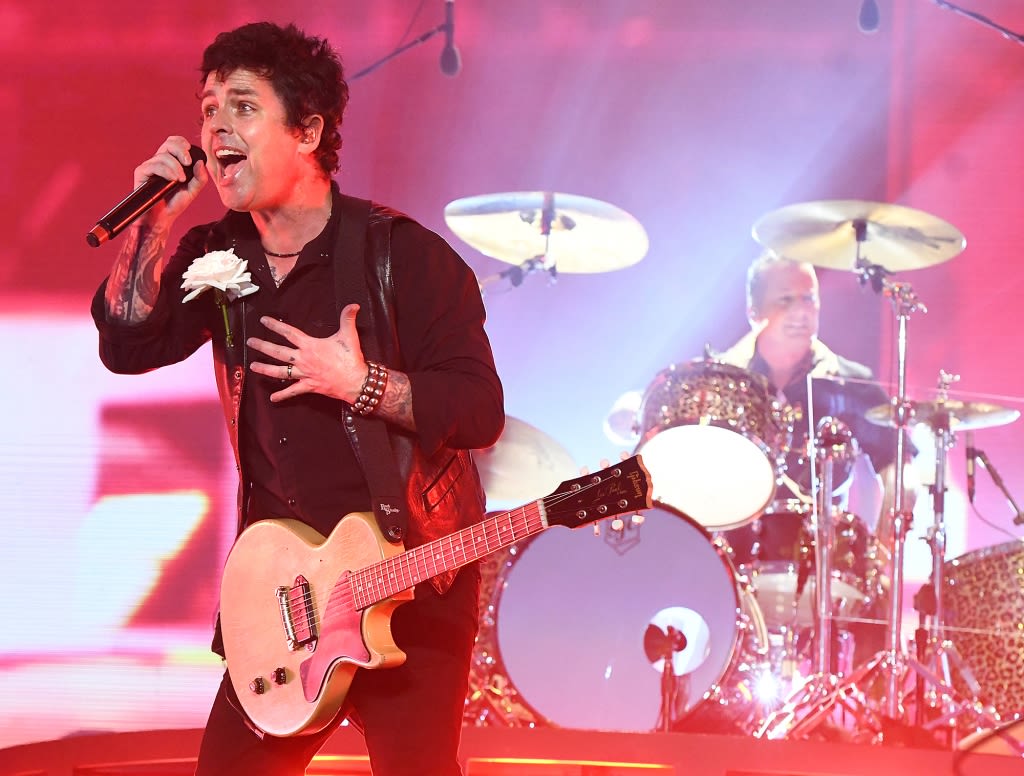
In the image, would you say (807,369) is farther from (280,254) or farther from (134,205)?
(134,205)

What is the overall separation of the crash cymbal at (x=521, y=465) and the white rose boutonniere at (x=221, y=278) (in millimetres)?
2830

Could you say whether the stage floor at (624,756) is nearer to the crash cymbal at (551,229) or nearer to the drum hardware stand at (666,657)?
the drum hardware stand at (666,657)

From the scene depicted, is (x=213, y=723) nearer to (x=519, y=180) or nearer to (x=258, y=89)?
(x=258, y=89)

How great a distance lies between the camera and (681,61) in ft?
18.7

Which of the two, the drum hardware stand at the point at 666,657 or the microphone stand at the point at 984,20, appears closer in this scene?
the drum hardware stand at the point at 666,657

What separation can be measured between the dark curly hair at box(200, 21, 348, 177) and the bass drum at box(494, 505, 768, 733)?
247cm

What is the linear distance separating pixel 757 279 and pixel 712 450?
43.7 inches

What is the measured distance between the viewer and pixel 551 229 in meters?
5.47

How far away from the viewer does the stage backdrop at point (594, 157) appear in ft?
18.2

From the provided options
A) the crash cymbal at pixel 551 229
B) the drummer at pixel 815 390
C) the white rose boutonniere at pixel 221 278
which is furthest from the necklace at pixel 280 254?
the drummer at pixel 815 390

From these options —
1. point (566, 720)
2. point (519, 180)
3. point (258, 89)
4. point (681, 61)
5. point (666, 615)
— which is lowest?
point (566, 720)

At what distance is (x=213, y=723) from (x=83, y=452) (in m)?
3.50

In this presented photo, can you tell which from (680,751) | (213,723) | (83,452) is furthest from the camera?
(83,452)

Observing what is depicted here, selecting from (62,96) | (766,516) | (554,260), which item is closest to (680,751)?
(766,516)
